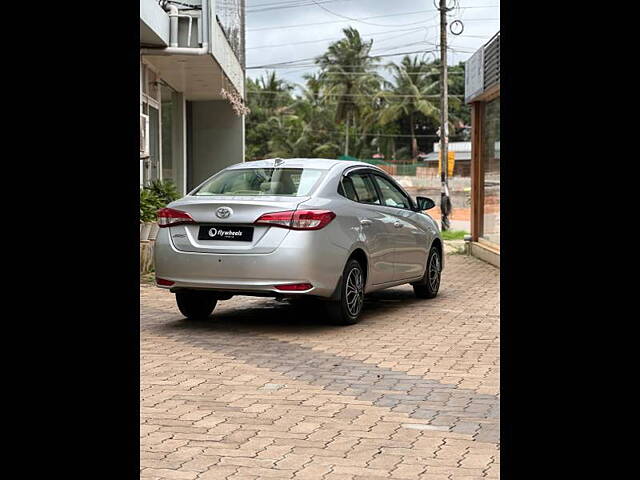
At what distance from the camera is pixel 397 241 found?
1015 centimetres

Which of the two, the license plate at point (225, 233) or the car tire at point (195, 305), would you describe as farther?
the car tire at point (195, 305)

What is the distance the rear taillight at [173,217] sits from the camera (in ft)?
28.5

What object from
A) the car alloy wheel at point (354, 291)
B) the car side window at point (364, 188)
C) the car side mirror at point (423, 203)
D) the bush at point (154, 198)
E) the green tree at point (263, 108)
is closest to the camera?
the car alloy wheel at point (354, 291)

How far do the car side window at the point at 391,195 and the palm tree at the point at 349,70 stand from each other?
167ft

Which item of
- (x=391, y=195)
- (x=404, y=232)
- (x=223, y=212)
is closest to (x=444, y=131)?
(x=391, y=195)

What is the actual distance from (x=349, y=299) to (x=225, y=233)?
1.47m

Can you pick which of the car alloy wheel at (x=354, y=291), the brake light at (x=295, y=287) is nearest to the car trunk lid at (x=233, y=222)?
the brake light at (x=295, y=287)

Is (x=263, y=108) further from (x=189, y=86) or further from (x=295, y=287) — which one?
(x=295, y=287)

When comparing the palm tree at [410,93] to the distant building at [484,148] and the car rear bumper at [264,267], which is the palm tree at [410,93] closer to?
the distant building at [484,148]

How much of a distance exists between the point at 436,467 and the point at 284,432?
103cm

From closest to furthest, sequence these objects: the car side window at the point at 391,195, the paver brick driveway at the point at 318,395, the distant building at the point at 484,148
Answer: the paver brick driveway at the point at 318,395 < the car side window at the point at 391,195 < the distant building at the point at 484,148
